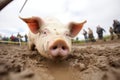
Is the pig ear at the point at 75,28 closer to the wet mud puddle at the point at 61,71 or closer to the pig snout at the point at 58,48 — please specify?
the wet mud puddle at the point at 61,71

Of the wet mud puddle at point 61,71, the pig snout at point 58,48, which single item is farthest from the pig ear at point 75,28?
the pig snout at point 58,48

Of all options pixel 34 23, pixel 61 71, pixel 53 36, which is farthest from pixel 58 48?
pixel 34 23

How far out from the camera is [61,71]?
3141mm

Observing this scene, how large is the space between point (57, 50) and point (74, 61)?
0.78m

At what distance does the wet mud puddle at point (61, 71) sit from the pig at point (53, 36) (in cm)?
20

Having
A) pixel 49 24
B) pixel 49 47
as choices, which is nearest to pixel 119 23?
pixel 49 24

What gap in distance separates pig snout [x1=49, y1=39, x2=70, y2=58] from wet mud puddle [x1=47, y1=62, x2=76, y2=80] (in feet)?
0.93

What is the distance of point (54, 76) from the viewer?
288 cm

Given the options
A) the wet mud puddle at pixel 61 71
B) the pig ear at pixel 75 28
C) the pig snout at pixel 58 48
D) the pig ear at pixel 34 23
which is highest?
the pig ear at pixel 34 23

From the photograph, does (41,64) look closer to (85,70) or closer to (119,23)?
(85,70)

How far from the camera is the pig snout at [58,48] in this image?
9.39 ft

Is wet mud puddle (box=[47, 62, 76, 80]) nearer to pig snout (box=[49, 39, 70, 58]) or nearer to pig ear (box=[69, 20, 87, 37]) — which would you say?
pig snout (box=[49, 39, 70, 58])

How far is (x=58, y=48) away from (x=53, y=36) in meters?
0.33

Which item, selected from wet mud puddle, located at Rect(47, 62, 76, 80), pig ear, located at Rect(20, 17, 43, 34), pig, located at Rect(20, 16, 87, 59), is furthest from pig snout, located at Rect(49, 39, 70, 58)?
pig ear, located at Rect(20, 17, 43, 34)
